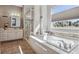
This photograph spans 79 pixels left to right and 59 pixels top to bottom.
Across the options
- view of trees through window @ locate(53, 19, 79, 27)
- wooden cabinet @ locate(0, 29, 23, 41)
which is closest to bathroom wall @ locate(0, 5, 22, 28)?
wooden cabinet @ locate(0, 29, 23, 41)

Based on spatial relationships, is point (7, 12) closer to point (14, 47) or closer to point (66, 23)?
point (14, 47)

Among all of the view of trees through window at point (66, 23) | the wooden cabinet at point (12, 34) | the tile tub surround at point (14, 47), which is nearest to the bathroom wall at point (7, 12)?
the wooden cabinet at point (12, 34)

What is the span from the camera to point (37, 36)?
2.17 meters

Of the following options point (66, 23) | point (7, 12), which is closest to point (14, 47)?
point (7, 12)

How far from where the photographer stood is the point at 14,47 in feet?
6.76

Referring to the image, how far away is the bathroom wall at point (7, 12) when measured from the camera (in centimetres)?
199

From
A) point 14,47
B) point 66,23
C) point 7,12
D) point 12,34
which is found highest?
point 7,12

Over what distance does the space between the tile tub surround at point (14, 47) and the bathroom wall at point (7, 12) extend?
1.19 feet

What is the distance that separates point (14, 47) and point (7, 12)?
0.64 m

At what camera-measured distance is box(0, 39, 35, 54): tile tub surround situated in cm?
201

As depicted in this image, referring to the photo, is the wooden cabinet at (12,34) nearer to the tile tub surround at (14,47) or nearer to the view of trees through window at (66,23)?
the tile tub surround at (14,47)

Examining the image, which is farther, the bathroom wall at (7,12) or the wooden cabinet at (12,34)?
the wooden cabinet at (12,34)
